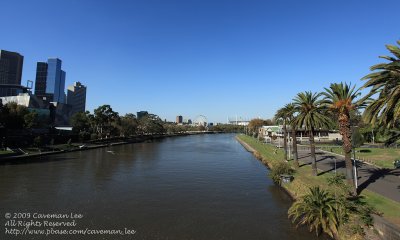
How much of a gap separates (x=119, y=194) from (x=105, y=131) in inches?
3413

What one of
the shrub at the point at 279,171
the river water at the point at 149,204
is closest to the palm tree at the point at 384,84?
the river water at the point at 149,204

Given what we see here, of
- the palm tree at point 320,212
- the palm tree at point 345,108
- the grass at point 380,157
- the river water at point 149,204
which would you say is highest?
the palm tree at point 345,108

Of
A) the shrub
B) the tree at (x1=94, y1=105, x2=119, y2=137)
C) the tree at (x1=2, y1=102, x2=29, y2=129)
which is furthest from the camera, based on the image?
the tree at (x1=94, y1=105, x2=119, y2=137)

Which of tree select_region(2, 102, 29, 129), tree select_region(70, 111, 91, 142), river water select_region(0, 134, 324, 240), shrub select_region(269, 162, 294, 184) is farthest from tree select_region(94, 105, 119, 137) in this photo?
shrub select_region(269, 162, 294, 184)

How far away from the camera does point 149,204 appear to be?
23781 millimetres

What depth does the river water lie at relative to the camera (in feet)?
57.6

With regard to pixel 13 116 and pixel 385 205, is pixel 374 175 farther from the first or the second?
pixel 13 116

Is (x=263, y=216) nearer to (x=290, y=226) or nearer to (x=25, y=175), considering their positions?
(x=290, y=226)

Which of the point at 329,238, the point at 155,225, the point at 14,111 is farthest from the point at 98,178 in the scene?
the point at 14,111

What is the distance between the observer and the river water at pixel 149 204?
17.6m

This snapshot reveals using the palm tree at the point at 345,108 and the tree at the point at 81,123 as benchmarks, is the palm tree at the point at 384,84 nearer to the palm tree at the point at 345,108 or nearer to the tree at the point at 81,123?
the palm tree at the point at 345,108

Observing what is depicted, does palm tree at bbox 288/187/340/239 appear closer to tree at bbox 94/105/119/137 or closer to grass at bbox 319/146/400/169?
grass at bbox 319/146/400/169

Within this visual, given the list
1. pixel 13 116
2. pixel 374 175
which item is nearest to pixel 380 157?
pixel 374 175

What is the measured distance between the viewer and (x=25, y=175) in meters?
36.9
